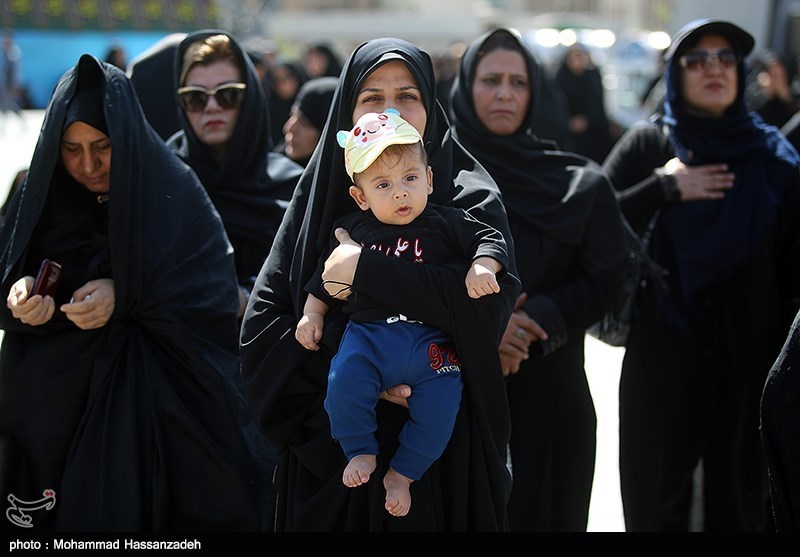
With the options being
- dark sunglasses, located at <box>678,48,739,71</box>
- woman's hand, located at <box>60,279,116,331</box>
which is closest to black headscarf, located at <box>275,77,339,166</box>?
dark sunglasses, located at <box>678,48,739,71</box>

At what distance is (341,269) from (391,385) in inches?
11.0

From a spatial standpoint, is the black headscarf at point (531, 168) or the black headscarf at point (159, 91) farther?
the black headscarf at point (159, 91)

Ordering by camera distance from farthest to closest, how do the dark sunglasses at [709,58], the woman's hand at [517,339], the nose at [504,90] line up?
the dark sunglasses at [709,58], the nose at [504,90], the woman's hand at [517,339]

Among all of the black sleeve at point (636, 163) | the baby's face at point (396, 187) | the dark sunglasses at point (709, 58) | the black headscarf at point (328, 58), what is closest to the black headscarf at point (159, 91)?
the black sleeve at point (636, 163)

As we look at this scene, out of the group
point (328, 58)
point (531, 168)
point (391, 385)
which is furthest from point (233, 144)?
point (328, 58)

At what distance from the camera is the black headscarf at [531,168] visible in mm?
2924

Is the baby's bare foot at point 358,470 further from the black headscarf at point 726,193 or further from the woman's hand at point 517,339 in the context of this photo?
the black headscarf at point 726,193

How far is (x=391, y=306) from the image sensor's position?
2072 millimetres

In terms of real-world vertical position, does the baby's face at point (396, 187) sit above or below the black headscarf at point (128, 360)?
above

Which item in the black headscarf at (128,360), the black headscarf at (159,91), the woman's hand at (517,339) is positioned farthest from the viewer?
the black headscarf at (159,91)

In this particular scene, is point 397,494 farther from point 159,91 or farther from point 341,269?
point 159,91

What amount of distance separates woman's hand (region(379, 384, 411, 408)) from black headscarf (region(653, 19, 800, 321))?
1536 mm

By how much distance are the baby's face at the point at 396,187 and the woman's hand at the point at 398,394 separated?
0.37 meters

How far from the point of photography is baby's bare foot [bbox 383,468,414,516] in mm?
2033
